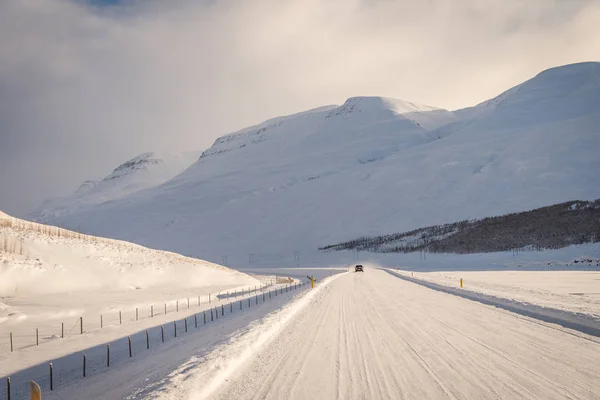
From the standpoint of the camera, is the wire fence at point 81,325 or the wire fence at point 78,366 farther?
the wire fence at point 81,325

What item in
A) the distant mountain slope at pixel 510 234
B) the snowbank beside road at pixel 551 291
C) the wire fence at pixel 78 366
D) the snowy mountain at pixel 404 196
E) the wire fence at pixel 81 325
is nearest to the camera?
the wire fence at pixel 78 366

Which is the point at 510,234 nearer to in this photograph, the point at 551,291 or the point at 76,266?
the point at 551,291

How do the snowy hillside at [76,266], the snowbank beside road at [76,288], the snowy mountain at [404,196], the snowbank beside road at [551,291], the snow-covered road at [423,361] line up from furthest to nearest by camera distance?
the snowy mountain at [404,196] < the snowy hillside at [76,266] < the snowbank beside road at [76,288] < the snowbank beside road at [551,291] < the snow-covered road at [423,361]

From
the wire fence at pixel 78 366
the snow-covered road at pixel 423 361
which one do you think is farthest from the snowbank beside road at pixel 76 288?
the snow-covered road at pixel 423 361

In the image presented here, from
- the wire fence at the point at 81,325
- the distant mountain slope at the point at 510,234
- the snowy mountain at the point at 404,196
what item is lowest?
the wire fence at the point at 81,325

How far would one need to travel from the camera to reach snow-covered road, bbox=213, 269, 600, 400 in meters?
8.09

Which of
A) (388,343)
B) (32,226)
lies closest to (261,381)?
A: (388,343)

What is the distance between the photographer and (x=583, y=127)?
16975 centimetres

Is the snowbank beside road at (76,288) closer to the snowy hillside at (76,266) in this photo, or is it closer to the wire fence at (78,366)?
the snowy hillside at (76,266)

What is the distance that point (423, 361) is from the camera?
33.3 ft

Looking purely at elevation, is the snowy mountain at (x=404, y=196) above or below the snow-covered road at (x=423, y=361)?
above

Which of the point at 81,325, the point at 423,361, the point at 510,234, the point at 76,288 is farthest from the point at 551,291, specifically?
the point at 510,234

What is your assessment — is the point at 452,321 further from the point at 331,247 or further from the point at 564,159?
the point at 564,159

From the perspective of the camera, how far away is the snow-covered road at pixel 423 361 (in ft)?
26.6
